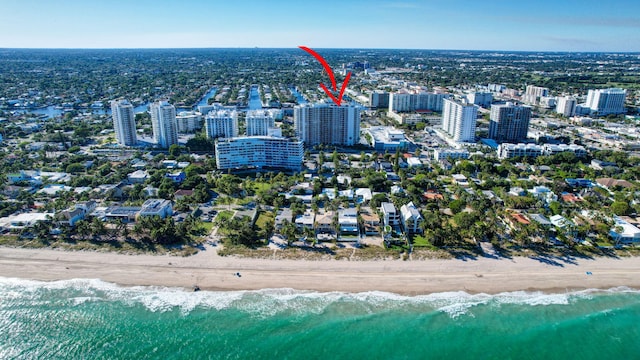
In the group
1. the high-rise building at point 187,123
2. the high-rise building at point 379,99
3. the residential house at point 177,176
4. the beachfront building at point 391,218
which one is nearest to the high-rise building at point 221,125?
the high-rise building at point 187,123

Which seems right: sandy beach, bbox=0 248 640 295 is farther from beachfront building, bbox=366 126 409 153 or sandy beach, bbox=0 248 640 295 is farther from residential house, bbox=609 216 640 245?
Result: beachfront building, bbox=366 126 409 153

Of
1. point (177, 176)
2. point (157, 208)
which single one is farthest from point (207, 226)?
point (177, 176)

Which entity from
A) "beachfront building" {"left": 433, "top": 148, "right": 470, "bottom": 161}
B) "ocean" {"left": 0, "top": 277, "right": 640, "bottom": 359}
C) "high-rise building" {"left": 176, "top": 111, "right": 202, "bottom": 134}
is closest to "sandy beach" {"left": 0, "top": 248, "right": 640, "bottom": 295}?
"ocean" {"left": 0, "top": 277, "right": 640, "bottom": 359}

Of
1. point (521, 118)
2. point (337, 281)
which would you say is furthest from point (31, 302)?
point (521, 118)

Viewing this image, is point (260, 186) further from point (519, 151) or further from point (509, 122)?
point (509, 122)

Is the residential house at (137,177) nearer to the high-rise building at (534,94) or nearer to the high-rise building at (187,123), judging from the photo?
the high-rise building at (187,123)

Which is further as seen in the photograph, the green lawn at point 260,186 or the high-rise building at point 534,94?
the high-rise building at point 534,94

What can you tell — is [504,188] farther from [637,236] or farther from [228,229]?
[228,229]
